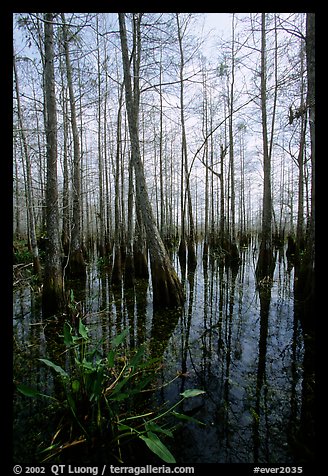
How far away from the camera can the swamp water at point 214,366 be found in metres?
1.64

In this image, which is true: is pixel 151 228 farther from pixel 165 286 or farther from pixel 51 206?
pixel 51 206

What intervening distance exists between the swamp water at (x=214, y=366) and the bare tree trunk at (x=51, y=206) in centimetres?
48

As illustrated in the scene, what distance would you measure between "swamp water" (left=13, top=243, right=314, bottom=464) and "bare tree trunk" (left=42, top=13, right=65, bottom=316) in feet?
1.58

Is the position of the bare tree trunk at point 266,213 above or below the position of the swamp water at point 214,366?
above

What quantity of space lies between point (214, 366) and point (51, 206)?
13.2 ft

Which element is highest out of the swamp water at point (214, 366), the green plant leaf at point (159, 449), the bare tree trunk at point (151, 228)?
the bare tree trunk at point (151, 228)

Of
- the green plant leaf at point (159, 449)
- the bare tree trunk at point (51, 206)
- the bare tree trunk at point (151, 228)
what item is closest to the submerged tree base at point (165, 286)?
the bare tree trunk at point (151, 228)

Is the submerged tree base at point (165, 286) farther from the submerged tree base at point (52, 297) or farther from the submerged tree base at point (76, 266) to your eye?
the submerged tree base at point (76, 266)

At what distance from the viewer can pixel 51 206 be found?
4.34 metres

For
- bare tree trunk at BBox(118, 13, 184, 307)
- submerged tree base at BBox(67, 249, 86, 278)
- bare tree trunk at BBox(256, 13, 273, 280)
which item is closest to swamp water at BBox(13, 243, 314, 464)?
bare tree trunk at BBox(118, 13, 184, 307)

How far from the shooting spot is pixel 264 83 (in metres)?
7.64

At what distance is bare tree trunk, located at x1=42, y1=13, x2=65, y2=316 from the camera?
4.20 m

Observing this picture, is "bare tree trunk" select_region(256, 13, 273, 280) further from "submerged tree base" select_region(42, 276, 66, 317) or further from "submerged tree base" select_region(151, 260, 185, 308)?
"submerged tree base" select_region(42, 276, 66, 317)
